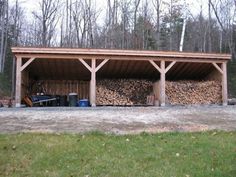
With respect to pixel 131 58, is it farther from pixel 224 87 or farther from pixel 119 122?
pixel 119 122

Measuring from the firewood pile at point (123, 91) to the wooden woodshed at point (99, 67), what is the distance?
15.0 inches

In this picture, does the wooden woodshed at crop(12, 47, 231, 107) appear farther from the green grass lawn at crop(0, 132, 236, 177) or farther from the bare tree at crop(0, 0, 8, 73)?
the bare tree at crop(0, 0, 8, 73)

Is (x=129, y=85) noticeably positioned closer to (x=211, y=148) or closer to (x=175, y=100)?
(x=175, y=100)

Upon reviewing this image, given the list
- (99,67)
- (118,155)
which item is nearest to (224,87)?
(99,67)

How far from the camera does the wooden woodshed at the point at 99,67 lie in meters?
16.2

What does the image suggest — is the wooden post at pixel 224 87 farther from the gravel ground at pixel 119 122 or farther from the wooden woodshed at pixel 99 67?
the gravel ground at pixel 119 122

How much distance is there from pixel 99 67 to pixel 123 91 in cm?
388

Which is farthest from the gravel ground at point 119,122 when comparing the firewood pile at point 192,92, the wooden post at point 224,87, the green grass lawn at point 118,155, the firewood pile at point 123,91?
the firewood pile at point 123,91

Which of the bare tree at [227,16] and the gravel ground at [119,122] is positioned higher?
the bare tree at [227,16]

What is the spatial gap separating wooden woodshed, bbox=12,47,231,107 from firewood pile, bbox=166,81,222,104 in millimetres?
657

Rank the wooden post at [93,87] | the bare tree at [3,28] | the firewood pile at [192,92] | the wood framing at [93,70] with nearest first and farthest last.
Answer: the wooden post at [93,87]
the wood framing at [93,70]
the firewood pile at [192,92]
the bare tree at [3,28]

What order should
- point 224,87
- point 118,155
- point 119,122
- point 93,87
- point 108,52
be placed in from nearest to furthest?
point 118,155, point 119,122, point 93,87, point 108,52, point 224,87

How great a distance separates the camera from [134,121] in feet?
34.9

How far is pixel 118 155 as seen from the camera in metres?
6.23
